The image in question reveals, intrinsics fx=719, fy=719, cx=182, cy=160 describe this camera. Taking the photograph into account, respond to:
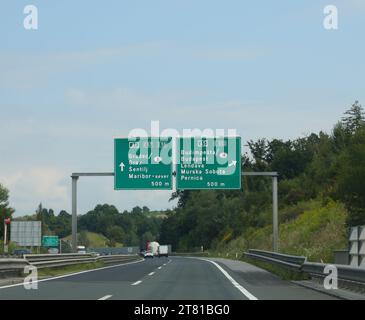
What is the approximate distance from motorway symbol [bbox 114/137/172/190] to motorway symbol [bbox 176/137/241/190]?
2.66ft

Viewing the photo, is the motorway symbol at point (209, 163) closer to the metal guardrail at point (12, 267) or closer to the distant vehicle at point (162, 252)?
the metal guardrail at point (12, 267)

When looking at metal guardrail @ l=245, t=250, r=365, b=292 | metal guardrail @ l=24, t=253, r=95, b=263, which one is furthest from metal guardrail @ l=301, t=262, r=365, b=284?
metal guardrail @ l=24, t=253, r=95, b=263

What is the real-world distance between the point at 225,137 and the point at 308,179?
152 ft

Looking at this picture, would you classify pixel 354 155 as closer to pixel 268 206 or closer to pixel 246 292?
pixel 246 292

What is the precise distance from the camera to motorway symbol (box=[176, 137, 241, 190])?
135ft

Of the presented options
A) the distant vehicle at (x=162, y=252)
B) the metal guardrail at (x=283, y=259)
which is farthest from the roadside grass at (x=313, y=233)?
the distant vehicle at (x=162, y=252)

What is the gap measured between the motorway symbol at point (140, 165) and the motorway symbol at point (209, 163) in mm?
810

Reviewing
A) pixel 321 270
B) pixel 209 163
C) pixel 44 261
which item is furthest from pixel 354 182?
pixel 44 261

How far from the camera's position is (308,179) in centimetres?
8544

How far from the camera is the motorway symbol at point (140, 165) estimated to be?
136 feet

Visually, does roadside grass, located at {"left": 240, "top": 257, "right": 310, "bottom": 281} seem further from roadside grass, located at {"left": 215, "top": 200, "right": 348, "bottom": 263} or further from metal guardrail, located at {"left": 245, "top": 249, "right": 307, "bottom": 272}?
roadside grass, located at {"left": 215, "top": 200, "right": 348, "bottom": 263}

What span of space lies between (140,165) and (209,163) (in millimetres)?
4018

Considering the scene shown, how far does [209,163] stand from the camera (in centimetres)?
4159
